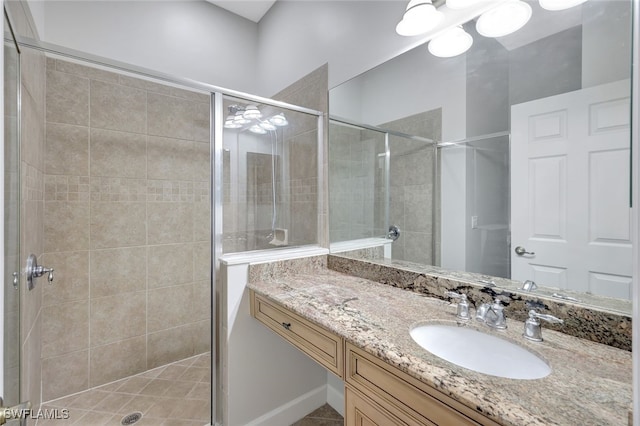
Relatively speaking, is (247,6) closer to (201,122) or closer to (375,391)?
(201,122)

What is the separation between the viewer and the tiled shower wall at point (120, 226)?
1820 mm

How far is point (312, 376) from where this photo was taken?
5.99 ft

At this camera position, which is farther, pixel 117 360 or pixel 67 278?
Result: pixel 117 360

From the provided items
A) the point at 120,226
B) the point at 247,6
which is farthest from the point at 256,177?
the point at 247,6

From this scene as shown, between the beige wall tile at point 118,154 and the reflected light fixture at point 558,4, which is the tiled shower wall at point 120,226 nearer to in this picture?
the beige wall tile at point 118,154

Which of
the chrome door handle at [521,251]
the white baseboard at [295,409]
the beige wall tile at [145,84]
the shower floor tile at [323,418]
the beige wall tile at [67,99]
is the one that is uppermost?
the beige wall tile at [145,84]

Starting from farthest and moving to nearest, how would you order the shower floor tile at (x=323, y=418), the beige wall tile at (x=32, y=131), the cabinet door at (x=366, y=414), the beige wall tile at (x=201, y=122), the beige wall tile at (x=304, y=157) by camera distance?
1. the beige wall tile at (x=201, y=122)
2. the beige wall tile at (x=304, y=157)
3. the shower floor tile at (x=323, y=418)
4. the beige wall tile at (x=32, y=131)
5. the cabinet door at (x=366, y=414)

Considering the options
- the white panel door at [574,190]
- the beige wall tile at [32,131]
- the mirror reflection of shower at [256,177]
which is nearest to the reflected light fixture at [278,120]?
the mirror reflection of shower at [256,177]

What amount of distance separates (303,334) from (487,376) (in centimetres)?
67

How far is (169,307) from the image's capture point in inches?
89.1

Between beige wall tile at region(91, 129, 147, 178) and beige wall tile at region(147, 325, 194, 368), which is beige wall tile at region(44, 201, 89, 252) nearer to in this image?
beige wall tile at region(91, 129, 147, 178)

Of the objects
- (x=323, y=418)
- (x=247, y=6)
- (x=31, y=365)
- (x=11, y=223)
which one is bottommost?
(x=323, y=418)

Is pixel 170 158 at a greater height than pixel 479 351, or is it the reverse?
pixel 170 158

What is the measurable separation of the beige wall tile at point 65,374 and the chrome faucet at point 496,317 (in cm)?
244
